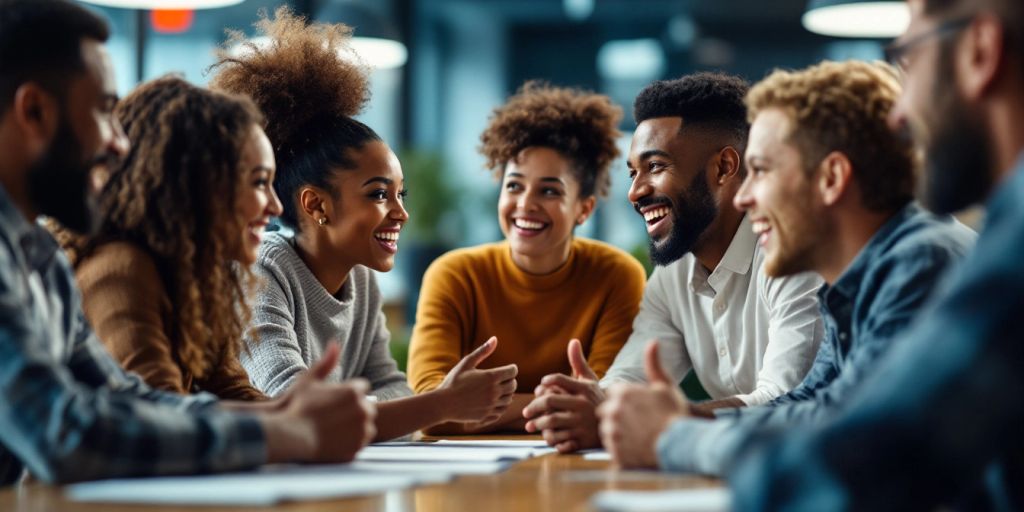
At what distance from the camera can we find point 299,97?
2.67 meters

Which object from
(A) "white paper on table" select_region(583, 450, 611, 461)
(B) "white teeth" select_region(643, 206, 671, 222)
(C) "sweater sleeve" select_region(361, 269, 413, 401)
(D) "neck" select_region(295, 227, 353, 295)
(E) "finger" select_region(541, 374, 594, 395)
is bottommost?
(C) "sweater sleeve" select_region(361, 269, 413, 401)

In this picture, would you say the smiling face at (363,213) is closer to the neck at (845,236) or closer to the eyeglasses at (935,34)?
the neck at (845,236)

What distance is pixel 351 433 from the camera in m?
1.53

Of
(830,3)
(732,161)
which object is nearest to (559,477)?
(732,161)

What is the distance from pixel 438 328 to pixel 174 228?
122 cm

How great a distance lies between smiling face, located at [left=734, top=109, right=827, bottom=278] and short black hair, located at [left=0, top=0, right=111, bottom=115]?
1068 mm

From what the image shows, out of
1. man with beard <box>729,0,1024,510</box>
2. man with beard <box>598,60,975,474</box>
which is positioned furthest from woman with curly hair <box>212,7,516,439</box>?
man with beard <box>729,0,1024,510</box>

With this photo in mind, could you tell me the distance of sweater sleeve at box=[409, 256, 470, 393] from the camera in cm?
285

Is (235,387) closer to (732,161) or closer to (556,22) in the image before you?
(732,161)

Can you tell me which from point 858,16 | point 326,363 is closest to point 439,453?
point 326,363

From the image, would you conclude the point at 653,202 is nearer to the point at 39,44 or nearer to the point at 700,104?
the point at 700,104

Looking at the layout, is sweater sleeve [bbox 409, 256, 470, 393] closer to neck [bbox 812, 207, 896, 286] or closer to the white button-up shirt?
the white button-up shirt

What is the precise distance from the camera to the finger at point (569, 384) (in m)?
2.10

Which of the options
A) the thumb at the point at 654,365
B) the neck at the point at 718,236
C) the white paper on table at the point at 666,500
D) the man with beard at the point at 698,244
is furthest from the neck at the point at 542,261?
the white paper on table at the point at 666,500
